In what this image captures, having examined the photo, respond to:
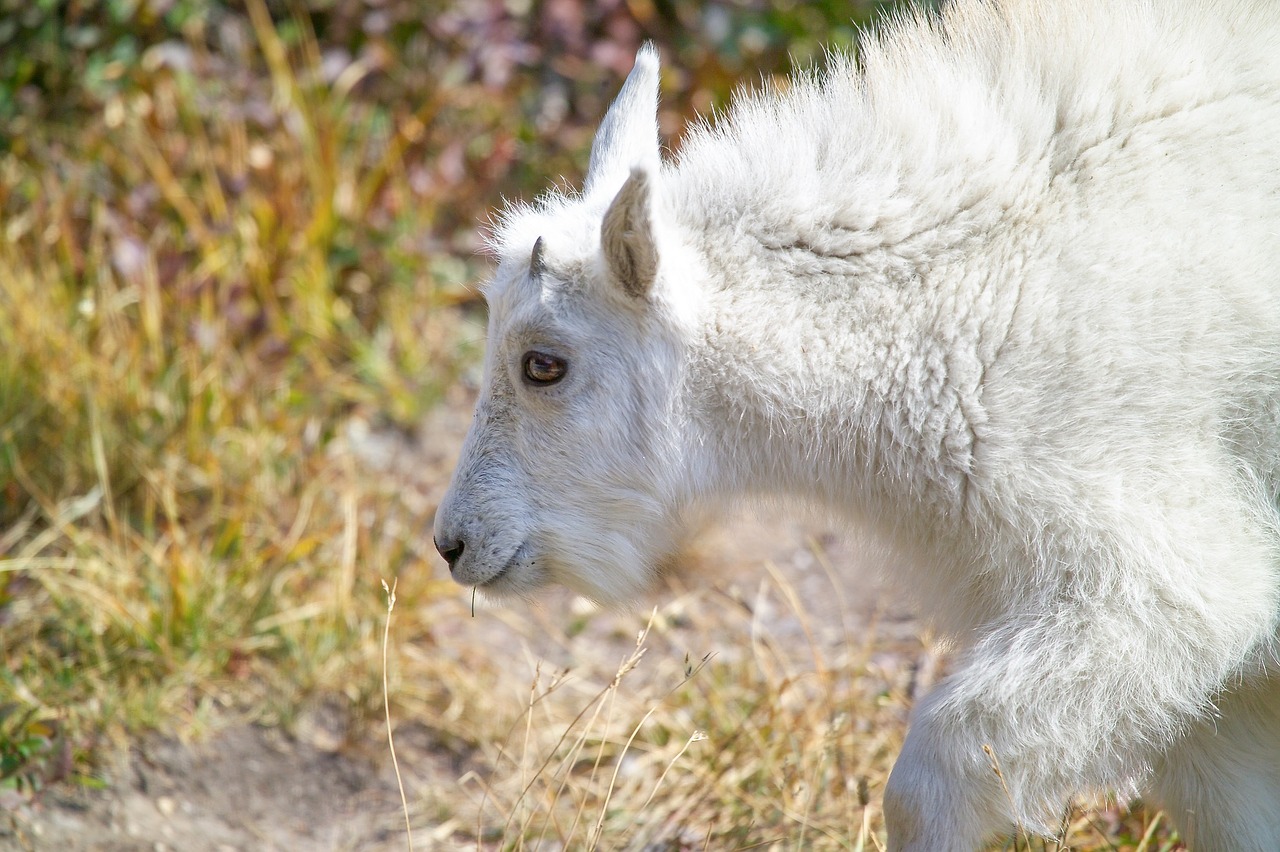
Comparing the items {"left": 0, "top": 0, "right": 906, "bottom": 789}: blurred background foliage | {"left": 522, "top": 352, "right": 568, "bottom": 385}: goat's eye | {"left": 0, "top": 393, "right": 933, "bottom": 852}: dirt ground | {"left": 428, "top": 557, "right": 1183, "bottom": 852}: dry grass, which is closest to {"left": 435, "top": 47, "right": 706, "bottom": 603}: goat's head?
{"left": 522, "top": 352, "right": 568, "bottom": 385}: goat's eye

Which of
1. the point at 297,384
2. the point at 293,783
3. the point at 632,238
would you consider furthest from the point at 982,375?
the point at 297,384

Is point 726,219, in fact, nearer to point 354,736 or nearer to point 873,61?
point 873,61

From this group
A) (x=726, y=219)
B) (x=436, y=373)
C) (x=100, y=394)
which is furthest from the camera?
(x=436, y=373)

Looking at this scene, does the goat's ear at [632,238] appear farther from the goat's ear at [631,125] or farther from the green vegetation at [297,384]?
the green vegetation at [297,384]

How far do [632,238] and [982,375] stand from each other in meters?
0.85

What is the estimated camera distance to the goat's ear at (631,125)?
324 cm

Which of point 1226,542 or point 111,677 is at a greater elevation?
point 1226,542

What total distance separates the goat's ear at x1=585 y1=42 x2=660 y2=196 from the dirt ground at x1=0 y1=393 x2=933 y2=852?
1.04 metres

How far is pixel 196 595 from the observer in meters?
4.17

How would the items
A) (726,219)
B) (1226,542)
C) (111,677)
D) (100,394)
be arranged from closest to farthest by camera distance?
1. (1226,542)
2. (726,219)
3. (111,677)
4. (100,394)

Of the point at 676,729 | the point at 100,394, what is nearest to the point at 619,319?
the point at 676,729

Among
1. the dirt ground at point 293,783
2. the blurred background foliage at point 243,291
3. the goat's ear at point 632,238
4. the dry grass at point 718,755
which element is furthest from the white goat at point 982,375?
the blurred background foliage at point 243,291

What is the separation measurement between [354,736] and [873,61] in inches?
112

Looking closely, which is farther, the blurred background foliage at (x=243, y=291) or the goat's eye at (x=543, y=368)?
the blurred background foliage at (x=243, y=291)
